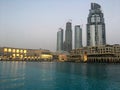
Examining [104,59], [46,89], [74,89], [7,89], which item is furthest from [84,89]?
[104,59]

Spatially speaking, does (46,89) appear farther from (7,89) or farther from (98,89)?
(98,89)

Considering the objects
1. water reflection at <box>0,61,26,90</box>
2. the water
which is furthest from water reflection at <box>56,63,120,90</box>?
water reflection at <box>0,61,26,90</box>

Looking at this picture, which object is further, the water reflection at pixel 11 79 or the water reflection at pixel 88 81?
the water reflection at pixel 88 81

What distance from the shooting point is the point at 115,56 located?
19625 centimetres

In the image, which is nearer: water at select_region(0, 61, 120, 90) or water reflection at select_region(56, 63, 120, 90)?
water at select_region(0, 61, 120, 90)

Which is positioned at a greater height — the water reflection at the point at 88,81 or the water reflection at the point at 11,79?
the water reflection at the point at 11,79

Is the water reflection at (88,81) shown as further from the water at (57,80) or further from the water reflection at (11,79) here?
the water reflection at (11,79)

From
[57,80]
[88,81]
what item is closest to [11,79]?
[57,80]

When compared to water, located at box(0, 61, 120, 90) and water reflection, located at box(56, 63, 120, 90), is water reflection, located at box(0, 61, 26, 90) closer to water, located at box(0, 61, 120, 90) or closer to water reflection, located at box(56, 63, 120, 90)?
water, located at box(0, 61, 120, 90)

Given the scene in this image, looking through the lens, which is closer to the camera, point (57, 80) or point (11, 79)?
point (11, 79)

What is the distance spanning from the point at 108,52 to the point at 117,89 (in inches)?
6962

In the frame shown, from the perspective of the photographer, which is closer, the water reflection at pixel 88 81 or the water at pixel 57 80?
the water at pixel 57 80

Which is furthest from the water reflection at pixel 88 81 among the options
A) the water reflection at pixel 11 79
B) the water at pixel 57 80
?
the water reflection at pixel 11 79

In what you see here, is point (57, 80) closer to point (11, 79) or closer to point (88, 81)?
point (88, 81)
